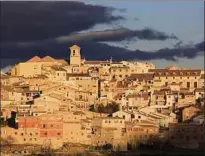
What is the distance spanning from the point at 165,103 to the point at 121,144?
2353 millimetres

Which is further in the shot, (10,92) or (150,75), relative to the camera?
(150,75)

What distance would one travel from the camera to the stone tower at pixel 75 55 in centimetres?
1520

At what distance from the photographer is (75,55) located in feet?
50.9

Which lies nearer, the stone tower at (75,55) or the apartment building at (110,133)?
the apartment building at (110,133)

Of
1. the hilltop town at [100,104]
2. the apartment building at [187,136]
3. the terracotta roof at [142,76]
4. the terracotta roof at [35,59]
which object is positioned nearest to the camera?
the hilltop town at [100,104]

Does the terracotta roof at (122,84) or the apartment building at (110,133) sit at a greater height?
the terracotta roof at (122,84)

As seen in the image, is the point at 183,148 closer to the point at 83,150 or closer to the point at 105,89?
the point at 83,150

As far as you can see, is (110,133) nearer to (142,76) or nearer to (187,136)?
(187,136)

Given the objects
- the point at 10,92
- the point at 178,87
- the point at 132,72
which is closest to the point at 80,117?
the point at 10,92

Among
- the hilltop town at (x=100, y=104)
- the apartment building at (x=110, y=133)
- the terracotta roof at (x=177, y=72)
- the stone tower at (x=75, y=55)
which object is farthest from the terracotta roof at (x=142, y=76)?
the apartment building at (x=110, y=133)

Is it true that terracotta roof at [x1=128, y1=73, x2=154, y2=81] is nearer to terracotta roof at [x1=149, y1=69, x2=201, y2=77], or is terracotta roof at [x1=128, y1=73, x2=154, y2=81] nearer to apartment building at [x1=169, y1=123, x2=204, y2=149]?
terracotta roof at [x1=149, y1=69, x2=201, y2=77]

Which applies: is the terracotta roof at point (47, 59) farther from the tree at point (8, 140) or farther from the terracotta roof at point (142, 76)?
the tree at point (8, 140)

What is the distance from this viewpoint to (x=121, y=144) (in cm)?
1048

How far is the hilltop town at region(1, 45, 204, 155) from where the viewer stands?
1050 centimetres
